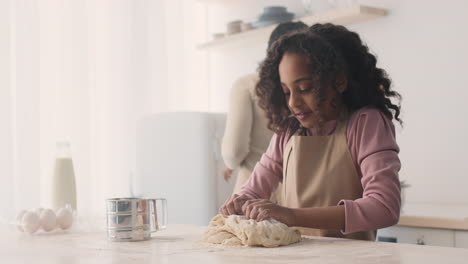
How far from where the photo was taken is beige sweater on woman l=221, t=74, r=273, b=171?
2.49 metres

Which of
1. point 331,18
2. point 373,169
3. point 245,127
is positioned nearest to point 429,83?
point 331,18

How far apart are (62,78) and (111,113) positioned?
342 millimetres

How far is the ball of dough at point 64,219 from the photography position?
157cm

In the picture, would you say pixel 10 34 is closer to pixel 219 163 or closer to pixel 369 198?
pixel 219 163

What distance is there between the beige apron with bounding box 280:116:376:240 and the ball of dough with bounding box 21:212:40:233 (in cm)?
59

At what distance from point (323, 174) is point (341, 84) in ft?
0.69

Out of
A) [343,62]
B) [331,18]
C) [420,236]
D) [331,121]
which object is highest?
[331,18]

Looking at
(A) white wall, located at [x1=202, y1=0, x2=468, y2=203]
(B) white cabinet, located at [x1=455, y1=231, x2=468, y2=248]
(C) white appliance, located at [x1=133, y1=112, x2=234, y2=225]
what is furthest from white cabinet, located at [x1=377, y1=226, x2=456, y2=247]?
(C) white appliance, located at [x1=133, y1=112, x2=234, y2=225]

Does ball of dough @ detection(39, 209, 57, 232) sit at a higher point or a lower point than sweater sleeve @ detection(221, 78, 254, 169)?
lower

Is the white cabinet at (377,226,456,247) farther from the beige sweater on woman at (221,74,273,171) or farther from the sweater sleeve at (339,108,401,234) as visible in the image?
the sweater sleeve at (339,108,401,234)

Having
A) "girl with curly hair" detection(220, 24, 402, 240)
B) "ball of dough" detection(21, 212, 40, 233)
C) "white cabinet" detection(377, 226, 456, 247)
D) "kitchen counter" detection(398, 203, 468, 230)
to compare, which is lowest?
"white cabinet" detection(377, 226, 456, 247)

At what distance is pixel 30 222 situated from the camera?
1.54m

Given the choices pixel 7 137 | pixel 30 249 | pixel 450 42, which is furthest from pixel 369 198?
pixel 7 137

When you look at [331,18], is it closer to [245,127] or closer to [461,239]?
[245,127]
